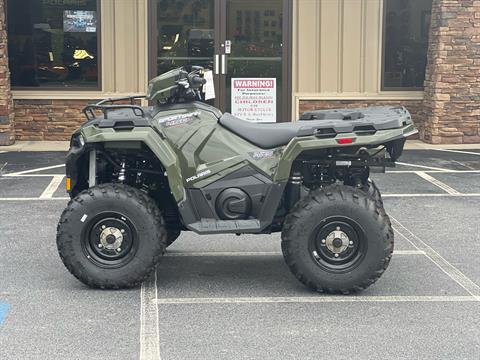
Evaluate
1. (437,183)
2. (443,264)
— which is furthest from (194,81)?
(437,183)

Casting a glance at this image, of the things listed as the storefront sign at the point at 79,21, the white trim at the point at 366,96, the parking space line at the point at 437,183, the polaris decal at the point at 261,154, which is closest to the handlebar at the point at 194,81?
the polaris decal at the point at 261,154

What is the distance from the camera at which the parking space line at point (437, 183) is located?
9719 millimetres

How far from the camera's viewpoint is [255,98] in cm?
1382

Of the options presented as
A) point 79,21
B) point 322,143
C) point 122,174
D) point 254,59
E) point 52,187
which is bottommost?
point 52,187

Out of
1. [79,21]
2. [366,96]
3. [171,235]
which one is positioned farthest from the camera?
[366,96]

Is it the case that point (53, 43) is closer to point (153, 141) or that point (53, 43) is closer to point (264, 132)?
point (153, 141)

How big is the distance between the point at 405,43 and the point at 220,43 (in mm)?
3350

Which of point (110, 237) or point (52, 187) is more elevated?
point (110, 237)

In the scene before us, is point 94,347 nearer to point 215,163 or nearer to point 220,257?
point 215,163

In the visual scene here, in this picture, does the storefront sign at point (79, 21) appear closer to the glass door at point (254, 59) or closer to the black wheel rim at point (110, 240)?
the glass door at point (254, 59)

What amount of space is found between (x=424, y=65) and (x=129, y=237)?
9.60m

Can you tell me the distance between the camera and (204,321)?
521 cm

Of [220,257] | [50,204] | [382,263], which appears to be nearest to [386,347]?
[382,263]

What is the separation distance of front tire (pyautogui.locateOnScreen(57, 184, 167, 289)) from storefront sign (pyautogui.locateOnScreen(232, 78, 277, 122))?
805 cm
